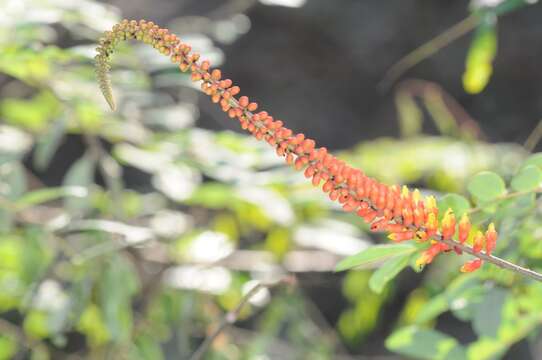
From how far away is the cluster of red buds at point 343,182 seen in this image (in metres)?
0.68

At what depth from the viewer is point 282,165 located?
71.9 inches

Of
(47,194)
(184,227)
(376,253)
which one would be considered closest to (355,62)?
(184,227)

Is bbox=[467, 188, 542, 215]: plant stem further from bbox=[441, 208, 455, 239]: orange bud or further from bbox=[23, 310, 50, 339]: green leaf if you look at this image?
bbox=[23, 310, 50, 339]: green leaf

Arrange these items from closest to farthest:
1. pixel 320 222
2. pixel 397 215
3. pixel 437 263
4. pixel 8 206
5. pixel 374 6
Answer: pixel 397 215, pixel 8 206, pixel 320 222, pixel 437 263, pixel 374 6

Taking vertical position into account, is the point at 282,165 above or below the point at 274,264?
above

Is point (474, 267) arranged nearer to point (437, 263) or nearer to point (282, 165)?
point (282, 165)

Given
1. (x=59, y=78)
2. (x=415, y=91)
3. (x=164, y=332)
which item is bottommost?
(x=164, y=332)

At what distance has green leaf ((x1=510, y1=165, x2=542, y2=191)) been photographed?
0.94 metres

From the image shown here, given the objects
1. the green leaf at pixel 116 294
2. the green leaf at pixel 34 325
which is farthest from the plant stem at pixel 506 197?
the green leaf at pixel 34 325

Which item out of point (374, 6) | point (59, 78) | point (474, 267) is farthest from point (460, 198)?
point (374, 6)

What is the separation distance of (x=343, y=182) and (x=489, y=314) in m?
0.54

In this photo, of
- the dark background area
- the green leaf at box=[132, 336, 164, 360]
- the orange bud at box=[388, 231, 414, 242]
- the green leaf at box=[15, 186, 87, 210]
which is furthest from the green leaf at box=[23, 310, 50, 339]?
the dark background area

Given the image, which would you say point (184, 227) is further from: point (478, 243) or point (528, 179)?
point (478, 243)

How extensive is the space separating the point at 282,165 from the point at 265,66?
6.25 feet
